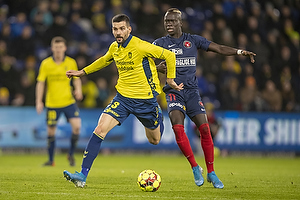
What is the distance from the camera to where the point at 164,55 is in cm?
782

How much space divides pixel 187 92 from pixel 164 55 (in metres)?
0.94

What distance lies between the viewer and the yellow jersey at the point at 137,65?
7.86 metres

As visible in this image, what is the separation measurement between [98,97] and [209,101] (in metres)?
3.59

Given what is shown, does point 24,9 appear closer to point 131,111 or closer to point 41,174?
point 41,174

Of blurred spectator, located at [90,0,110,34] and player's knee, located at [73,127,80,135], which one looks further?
blurred spectator, located at [90,0,110,34]

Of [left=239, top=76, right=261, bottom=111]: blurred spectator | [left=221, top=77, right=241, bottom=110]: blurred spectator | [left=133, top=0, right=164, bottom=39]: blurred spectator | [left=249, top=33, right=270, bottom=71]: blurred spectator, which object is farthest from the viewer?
[left=249, top=33, right=270, bottom=71]: blurred spectator

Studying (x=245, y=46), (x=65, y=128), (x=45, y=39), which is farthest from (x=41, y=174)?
(x=245, y=46)

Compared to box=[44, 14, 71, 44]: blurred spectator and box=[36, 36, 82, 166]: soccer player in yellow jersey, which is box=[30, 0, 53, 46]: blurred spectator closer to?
box=[44, 14, 71, 44]: blurred spectator

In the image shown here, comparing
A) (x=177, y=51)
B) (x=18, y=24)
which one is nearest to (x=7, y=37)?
(x=18, y=24)

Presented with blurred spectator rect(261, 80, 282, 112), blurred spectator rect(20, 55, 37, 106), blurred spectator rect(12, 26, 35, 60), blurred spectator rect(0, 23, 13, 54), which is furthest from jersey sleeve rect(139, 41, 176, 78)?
blurred spectator rect(261, 80, 282, 112)

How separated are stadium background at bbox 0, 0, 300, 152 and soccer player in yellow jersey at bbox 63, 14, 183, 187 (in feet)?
27.4

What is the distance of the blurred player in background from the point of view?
27.4ft

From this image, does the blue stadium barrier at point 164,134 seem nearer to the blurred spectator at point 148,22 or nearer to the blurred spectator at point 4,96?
the blurred spectator at point 4,96

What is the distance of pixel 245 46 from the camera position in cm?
1948
